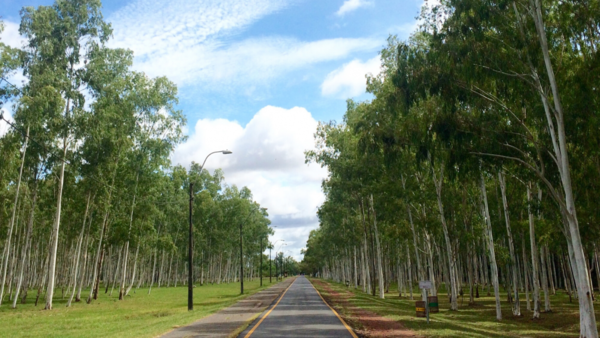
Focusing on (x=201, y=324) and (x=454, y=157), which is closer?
(x=454, y=157)

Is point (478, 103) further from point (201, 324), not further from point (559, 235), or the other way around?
point (201, 324)

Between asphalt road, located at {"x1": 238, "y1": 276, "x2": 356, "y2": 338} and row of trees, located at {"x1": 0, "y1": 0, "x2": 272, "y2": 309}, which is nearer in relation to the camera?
asphalt road, located at {"x1": 238, "y1": 276, "x2": 356, "y2": 338}

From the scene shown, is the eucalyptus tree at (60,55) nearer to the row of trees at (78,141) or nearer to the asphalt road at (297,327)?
the row of trees at (78,141)

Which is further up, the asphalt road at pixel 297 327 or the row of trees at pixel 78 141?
the row of trees at pixel 78 141

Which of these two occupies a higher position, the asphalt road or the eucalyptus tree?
the eucalyptus tree

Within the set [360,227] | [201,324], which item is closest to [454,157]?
[201,324]

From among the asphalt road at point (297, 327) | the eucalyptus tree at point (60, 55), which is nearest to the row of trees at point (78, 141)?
the eucalyptus tree at point (60, 55)

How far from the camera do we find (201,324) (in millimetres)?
16781

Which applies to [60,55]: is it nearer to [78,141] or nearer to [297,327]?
[78,141]

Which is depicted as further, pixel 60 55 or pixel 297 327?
pixel 60 55

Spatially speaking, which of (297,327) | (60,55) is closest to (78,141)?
(60,55)

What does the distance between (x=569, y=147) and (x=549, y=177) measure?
243 cm

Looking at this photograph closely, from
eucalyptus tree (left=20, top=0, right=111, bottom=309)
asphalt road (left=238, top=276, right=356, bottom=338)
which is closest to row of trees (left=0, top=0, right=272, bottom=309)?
eucalyptus tree (left=20, top=0, right=111, bottom=309)

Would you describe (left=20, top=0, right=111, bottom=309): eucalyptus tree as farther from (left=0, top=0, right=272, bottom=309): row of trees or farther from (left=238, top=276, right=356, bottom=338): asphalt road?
(left=238, top=276, right=356, bottom=338): asphalt road
